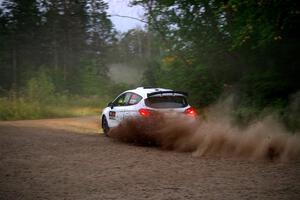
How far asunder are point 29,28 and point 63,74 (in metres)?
8.17

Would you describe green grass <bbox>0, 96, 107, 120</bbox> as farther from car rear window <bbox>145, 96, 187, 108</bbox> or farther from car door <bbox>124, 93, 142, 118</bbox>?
car rear window <bbox>145, 96, 187, 108</bbox>

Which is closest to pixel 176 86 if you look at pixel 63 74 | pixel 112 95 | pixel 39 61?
pixel 112 95

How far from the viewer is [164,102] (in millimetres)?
14031

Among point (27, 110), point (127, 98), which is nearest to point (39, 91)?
point (27, 110)

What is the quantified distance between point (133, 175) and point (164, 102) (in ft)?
17.4

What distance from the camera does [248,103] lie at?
18.4 metres

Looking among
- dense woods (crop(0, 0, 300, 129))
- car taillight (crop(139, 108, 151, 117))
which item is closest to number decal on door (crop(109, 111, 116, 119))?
car taillight (crop(139, 108, 151, 117))

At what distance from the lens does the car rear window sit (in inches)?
549

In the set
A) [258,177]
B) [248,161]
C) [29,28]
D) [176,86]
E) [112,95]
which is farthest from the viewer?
[29,28]

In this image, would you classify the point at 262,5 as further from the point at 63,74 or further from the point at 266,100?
the point at 63,74

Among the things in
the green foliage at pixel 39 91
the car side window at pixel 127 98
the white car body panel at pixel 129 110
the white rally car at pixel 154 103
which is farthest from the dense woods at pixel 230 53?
the car side window at pixel 127 98

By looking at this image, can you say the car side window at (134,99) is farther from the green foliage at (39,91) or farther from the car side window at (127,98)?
the green foliage at (39,91)

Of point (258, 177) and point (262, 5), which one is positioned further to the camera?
point (262, 5)

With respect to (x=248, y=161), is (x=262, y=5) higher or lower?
higher
